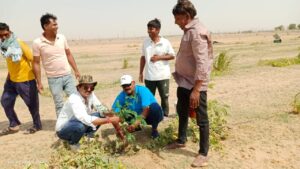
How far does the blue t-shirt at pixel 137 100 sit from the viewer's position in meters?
4.43

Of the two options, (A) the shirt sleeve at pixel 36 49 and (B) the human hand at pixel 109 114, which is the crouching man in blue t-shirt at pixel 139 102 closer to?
(B) the human hand at pixel 109 114

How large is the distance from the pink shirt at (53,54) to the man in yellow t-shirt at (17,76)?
346 mm

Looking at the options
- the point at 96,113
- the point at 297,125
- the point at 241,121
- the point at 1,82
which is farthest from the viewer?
the point at 1,82

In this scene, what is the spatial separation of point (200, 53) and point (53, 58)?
2.48m

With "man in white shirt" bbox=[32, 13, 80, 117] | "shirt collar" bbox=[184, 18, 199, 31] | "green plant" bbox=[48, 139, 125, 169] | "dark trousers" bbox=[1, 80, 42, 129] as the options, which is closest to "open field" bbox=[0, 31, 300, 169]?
"dark trousers" bbox=[1, 80, 42, 129]

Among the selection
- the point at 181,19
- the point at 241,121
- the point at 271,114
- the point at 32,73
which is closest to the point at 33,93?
the point at 32,73

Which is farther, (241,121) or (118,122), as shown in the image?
(241,121)

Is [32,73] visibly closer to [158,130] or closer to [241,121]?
[158,130]

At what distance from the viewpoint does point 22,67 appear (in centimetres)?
525

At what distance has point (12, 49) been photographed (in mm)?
5043

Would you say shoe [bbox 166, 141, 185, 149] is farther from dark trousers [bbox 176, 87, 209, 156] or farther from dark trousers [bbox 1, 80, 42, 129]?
dark trousers [bbox 1, 80, 42, 129]

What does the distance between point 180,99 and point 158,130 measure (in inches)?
42.5

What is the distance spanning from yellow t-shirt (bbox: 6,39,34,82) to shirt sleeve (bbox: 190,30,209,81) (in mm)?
2868

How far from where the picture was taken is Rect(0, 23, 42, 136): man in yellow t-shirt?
16.7 ft
